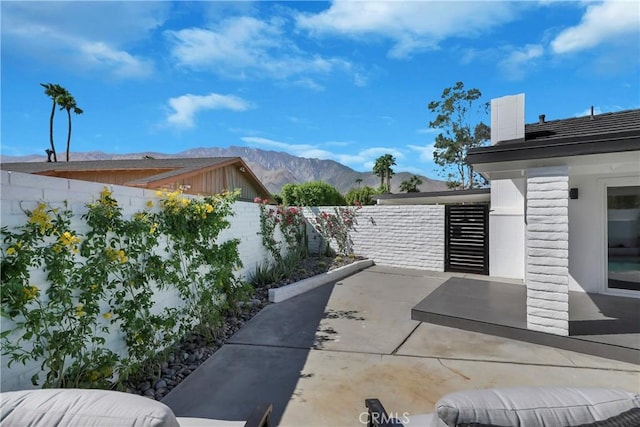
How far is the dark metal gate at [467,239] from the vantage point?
8133mm

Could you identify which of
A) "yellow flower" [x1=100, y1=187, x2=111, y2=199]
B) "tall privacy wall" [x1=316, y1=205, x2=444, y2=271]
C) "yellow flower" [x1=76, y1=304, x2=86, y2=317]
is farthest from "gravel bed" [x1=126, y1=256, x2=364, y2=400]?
"tall privacy wall" [x1=316, y1=205, x2=444, y2=271]

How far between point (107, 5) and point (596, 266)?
881 centimetres

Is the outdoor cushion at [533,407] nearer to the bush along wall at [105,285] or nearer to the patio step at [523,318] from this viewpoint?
the bush along wall at [105,285]

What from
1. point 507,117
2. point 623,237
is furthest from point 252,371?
point 507,117

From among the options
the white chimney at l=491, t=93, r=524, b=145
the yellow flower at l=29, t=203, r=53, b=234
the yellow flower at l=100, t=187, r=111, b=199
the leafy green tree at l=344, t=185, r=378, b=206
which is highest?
the white chimney at l=491, t=93, r=524, b=145

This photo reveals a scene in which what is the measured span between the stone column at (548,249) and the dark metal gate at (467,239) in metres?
4.45

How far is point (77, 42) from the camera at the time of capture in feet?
17.5

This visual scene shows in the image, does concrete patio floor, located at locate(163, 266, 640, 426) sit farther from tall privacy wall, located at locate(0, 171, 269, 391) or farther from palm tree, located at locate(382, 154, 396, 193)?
palm tree, located at locate(382, 154, 396, 193)

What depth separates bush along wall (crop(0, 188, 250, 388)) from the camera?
2066 mm

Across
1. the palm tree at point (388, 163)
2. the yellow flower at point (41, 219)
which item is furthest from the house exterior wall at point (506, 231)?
the palm tree at point (388, 163)

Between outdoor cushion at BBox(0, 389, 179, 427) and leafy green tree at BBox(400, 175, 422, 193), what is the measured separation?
2464cm

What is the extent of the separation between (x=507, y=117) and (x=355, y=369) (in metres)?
6.79

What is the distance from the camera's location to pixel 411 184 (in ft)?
84.5

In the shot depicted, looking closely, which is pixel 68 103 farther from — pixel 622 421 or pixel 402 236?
pixel 622 421
